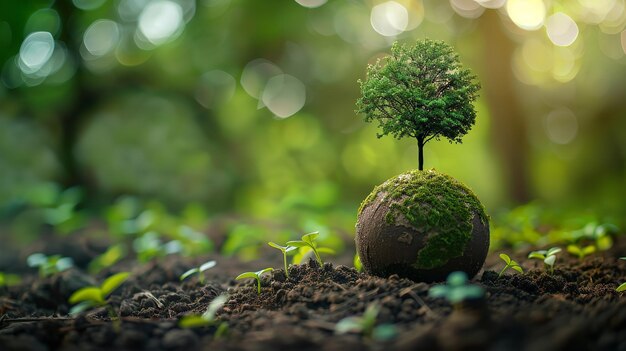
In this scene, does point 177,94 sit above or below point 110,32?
below

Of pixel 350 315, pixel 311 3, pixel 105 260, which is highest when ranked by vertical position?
pixel 311 3

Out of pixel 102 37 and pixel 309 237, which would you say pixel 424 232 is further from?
pixel 102 37

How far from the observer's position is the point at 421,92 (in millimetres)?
4383

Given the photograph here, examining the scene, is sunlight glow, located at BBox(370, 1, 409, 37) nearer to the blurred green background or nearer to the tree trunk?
the blurred green background

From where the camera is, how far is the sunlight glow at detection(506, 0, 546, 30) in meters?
12.4

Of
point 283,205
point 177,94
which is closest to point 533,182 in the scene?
point 283,205

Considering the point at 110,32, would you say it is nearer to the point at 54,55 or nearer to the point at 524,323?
the point at 54,55

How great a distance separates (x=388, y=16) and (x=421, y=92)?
974 cm

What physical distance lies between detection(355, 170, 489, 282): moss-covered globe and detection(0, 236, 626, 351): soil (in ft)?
0.67

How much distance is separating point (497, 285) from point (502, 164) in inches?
341

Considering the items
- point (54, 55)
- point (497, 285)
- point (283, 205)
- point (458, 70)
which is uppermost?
point (54, 55)

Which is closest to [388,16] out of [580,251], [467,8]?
[467,8]

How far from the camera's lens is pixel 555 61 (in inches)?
554

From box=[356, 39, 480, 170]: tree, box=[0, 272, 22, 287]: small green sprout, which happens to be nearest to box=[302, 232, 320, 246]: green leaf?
box=[356, 39, 480, 170]: tree
